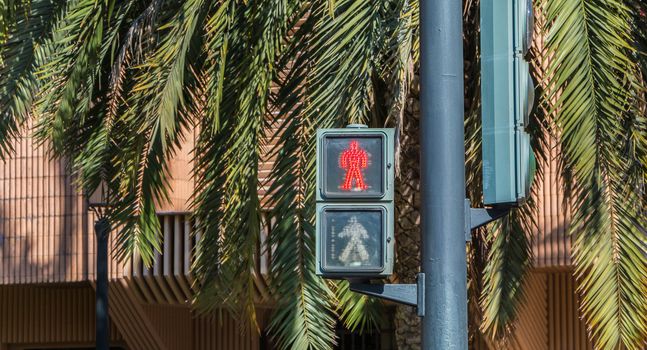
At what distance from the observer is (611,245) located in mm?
7875

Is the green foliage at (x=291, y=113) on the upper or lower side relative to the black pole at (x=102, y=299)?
upper

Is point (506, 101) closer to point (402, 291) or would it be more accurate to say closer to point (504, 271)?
point (402, 291)

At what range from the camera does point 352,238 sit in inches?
222

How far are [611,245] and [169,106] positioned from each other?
3032 millimetres

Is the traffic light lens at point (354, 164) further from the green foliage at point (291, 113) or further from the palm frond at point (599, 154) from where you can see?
the palm frond at point (599, 154)

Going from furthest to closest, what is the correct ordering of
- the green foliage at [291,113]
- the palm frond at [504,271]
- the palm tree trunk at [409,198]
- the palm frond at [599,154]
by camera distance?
the palm tree trunk at [409,198], the palm frond at [504,271], the green foliage at [291,113], the palm frond at [599,154]

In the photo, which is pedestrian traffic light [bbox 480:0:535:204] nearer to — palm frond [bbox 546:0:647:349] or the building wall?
palm frond [bbox 546:0:647:349]

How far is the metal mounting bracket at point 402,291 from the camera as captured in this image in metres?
5.74

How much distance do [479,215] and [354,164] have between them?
2.31ft

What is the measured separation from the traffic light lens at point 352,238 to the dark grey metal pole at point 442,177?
282mm

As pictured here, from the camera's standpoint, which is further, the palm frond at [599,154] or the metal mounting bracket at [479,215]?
the palm frond at [599,154]

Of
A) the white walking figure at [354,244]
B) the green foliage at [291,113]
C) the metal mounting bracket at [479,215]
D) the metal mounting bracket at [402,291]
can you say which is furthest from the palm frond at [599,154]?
the white walking figure at [354,244]

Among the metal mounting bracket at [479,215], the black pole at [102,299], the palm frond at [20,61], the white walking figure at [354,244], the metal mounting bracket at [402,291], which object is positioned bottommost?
the black pole at [102,299]

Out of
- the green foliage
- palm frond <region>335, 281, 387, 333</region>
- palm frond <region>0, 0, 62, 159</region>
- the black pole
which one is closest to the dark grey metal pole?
the green foliage
